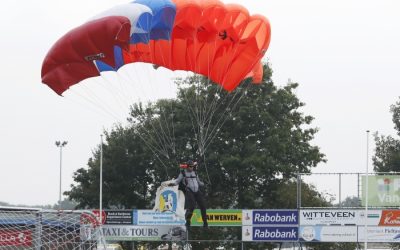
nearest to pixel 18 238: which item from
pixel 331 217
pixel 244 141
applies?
pixel 331 217

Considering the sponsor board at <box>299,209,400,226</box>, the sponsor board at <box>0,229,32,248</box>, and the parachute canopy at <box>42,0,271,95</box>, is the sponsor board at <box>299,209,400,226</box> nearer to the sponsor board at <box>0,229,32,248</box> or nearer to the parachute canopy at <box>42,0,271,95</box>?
the parachute canopy at <box>42,0,271,95</box>

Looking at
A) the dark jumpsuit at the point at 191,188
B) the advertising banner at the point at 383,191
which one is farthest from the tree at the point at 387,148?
the dark jumpsuit at the point at 191,188

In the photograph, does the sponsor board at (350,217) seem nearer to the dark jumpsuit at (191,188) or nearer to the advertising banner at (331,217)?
the advertising banner at (331,217)

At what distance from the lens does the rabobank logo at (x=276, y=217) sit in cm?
2691

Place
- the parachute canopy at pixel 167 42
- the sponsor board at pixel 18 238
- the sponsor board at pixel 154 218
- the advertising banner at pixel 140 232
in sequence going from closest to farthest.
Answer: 1. the sponsor board at pixel 18 238
2. the parachute canopy at pixel 167 42
3. the advertising banner at pixel 140 232
4. the sponsor board at pixel 154 218

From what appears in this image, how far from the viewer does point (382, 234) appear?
87.6ft

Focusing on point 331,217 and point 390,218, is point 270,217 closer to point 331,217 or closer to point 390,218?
point 331,217

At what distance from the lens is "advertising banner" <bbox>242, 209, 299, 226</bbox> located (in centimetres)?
2691

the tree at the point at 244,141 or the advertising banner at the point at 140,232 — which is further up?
the tree at the point at 244,141

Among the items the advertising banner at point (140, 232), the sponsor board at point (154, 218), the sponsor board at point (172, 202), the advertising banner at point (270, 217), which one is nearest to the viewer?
the advertising banner at point (270, 217)

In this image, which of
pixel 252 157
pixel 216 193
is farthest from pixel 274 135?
pixel 216 193

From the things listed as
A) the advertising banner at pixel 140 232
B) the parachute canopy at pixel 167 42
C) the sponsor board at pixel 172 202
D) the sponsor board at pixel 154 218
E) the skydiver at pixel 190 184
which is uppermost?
the parachute canopy at pixel 167 42

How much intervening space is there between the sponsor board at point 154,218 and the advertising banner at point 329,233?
4594mm

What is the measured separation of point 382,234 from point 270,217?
12.1 ft
